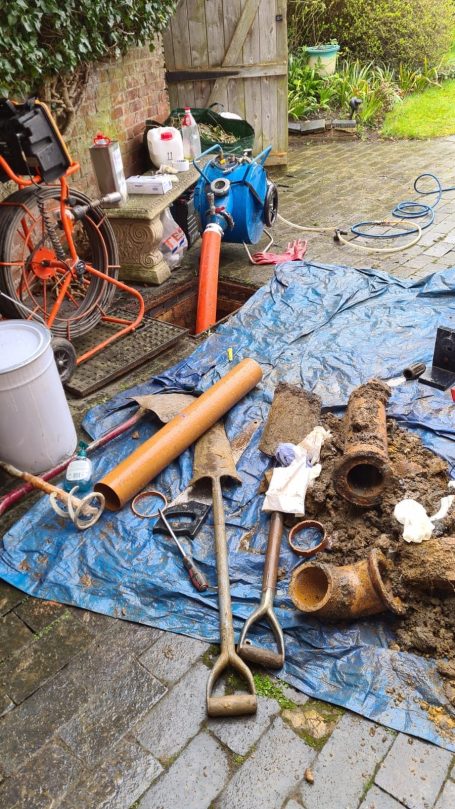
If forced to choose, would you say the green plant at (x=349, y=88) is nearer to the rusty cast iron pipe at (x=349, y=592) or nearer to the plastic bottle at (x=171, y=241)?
the plastic bottle at (x=171, y=241)

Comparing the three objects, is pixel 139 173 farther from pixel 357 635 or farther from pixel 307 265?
A: pixel 357 635

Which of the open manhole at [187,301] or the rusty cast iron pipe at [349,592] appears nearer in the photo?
the rusty cast iron pipe at [349,592]

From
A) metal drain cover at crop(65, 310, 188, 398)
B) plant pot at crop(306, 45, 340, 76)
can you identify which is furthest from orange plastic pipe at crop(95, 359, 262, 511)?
plant pot at crop(306, 45, 340, 76)

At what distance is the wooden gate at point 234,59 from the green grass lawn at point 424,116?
2693 millimetres

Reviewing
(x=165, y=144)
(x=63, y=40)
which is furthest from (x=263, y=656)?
(x=165, y=144)

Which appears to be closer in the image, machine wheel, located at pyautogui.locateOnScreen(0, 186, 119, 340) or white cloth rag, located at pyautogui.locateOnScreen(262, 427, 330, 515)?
white cloth rag, located at pyautogui.locateOnScreen(262, 427, 330, 515)

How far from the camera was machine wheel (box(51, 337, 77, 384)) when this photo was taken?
4.10m

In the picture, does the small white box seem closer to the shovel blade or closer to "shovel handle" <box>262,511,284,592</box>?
the shovel blade

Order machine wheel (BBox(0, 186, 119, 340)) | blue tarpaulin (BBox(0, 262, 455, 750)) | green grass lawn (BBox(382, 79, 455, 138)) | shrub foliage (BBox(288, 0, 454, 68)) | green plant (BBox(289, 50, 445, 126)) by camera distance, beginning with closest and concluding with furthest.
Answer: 1. blue tarpaulin (BBox(0, 262, 455, 750))
2. machine wheel (BBox(0, 186, 119, 340))
3. green grass lawn (BBox(382, 79, 455, 138))
4. green plant (BBox(289, 50, 445, 126))
5. shrub foliage (BBox(288, 0, 454, 68))

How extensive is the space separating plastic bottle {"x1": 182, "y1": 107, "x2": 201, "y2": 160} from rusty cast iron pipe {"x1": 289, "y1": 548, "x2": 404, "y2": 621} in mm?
5504

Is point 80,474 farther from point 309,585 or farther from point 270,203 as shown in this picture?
point 270,203

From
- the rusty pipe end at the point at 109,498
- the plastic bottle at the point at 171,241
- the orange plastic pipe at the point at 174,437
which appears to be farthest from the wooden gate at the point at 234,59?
Result: the rusty pipe end at the point at 109,498

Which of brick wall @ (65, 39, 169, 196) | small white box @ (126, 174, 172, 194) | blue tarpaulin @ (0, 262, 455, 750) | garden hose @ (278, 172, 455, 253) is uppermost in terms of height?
brick wall @ (65, 39, 169, 196)

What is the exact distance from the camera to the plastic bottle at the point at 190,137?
21.1ft
